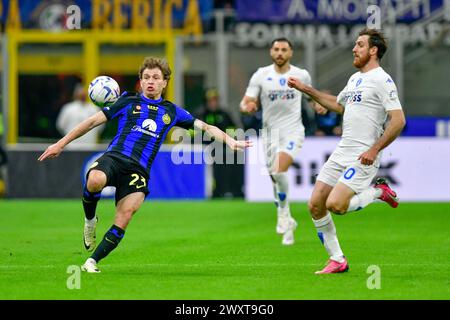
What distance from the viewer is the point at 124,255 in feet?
43.4

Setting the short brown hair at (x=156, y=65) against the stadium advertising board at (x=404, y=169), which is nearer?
the short brown hair at (x=156, y=65)

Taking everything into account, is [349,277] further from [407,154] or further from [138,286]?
[407,154]

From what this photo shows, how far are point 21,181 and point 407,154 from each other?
25.7 feet

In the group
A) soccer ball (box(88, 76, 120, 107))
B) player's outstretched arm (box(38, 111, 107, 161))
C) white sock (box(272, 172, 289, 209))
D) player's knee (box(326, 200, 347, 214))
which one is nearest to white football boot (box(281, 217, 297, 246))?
white sock (box(272, 172, 289, 209))

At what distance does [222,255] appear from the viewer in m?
13.2

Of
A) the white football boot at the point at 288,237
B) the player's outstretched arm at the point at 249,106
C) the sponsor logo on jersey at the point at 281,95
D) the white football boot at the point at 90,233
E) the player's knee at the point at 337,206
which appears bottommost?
the white football boot at the point at 288,237

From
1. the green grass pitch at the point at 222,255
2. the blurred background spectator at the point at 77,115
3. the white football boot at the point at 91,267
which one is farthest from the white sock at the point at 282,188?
the blurred background spectator at the point at 77,115

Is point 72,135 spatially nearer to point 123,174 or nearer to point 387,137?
point 123,174

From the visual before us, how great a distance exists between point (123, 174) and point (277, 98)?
4837 mm

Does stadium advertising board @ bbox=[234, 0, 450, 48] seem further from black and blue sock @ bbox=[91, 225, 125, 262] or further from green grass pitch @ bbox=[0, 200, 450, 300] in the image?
black and blue sock @ bbox=[91, 225, 125, 262]

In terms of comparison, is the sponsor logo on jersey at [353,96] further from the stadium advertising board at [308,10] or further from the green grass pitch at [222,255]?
the stadium advertising board at [308,10]

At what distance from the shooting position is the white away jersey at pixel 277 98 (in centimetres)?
1545

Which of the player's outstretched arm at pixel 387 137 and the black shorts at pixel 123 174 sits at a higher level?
the player's outstretched arm at pixel 387 137

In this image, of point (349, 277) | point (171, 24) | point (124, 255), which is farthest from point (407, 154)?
point (349, 277)
